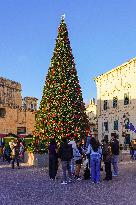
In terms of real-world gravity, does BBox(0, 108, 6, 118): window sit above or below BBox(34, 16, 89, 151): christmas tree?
above

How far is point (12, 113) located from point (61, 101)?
34.9 metres

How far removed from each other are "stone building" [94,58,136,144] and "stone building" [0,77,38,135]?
11.6 m

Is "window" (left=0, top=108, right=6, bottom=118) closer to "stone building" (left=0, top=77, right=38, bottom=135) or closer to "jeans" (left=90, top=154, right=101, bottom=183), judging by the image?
"stone building" (left=0, top=77, right=38, bottom=135)

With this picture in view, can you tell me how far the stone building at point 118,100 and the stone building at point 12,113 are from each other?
11.6m

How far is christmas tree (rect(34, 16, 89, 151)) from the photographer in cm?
2636

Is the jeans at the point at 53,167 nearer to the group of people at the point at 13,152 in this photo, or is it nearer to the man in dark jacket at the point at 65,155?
the man in dark jacket at the point at 65,155

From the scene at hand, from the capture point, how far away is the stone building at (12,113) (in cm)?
5941

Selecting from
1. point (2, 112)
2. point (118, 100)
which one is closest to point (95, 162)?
point (118, 100)

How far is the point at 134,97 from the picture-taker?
161 ft

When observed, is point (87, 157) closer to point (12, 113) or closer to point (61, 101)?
point (61, 101)

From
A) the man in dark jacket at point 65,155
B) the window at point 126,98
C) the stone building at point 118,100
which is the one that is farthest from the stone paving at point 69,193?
the window at point 126,98

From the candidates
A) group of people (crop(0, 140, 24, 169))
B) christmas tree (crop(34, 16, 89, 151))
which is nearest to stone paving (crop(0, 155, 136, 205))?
group of people (crop(0, 140, 24, 169))

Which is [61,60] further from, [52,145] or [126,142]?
[126,142]

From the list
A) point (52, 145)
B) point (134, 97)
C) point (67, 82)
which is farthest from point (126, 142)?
point (52, 145)
